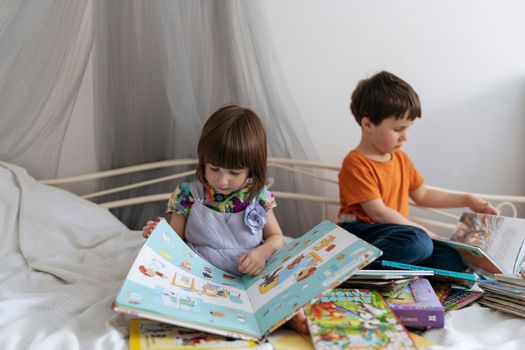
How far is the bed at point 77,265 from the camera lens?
115 centimetres

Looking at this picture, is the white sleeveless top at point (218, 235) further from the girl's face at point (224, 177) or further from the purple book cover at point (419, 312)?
the purple book cover at point (419, 312)

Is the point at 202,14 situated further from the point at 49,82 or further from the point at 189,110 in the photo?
the point at 49,82

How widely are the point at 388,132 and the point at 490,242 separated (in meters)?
0.42

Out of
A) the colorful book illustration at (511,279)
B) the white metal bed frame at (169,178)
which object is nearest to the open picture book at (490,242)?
the colorful book illustration at (511,279)

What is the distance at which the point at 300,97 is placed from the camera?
85.4 inches

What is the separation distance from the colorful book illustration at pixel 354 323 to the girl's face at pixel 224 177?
350mm

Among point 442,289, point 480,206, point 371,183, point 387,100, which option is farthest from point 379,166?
point 442,289

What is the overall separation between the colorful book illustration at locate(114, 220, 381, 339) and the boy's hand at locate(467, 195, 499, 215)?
67 cm

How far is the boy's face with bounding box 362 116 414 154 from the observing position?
175 centimetres

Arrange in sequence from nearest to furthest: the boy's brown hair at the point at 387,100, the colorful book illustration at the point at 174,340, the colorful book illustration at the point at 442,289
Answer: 1. the colorful book illustration at the point at 174,340
2. the colorful book illustration at the point at 442,289
3. the boy's brown hair at the point at 387,100

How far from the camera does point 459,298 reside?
1.43 metres

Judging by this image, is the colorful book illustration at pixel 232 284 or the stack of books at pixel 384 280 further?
the stack of books at pixel 384 280

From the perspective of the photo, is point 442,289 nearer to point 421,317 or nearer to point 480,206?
point 421,317

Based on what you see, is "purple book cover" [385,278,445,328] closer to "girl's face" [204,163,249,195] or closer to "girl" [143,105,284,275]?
"girl" [143,105,284,275]
